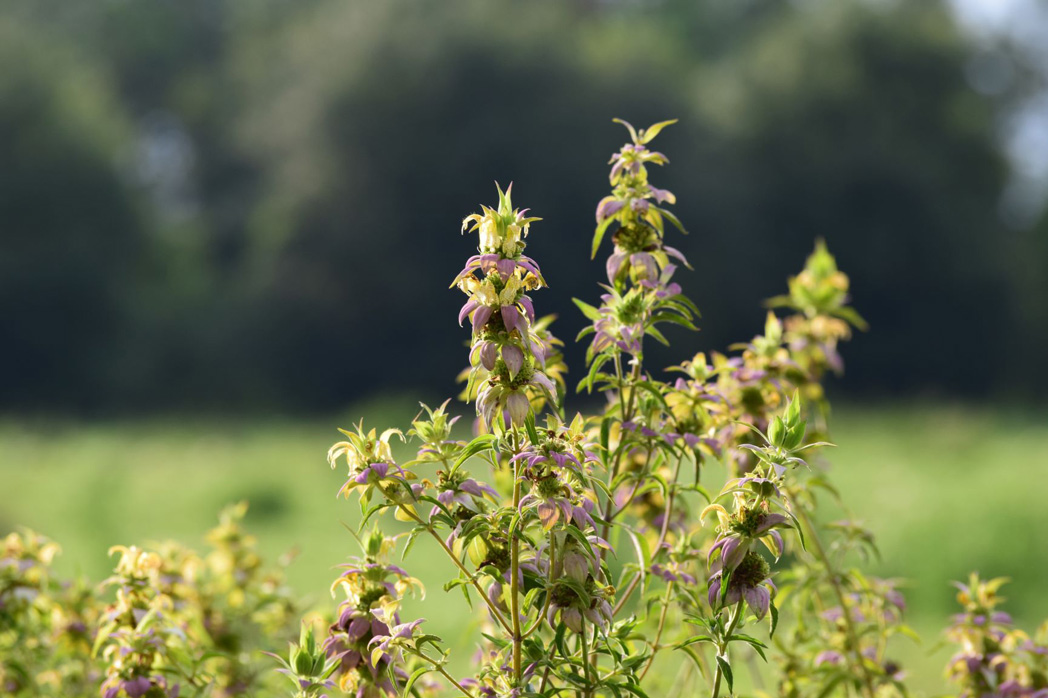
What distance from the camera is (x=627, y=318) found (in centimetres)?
163

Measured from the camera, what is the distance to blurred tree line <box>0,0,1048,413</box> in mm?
18906

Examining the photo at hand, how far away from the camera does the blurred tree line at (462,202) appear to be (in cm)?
1891

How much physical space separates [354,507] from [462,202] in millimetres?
12987

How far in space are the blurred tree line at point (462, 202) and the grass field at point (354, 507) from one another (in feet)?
16.7

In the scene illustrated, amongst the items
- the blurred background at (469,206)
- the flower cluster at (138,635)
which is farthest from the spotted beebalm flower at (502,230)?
the blurred background at (469,206)

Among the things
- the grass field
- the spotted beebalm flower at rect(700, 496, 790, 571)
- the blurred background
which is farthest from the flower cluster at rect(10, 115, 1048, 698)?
the blurred background

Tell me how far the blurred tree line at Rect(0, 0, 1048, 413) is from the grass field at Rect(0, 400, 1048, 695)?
5.08m

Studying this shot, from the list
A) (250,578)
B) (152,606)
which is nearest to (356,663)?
(152,606)

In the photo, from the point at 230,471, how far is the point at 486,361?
30.2ft

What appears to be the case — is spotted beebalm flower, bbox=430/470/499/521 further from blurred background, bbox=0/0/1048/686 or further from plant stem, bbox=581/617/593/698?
blurred background, bbox=0/0/1048/686

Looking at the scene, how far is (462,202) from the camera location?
1917cm

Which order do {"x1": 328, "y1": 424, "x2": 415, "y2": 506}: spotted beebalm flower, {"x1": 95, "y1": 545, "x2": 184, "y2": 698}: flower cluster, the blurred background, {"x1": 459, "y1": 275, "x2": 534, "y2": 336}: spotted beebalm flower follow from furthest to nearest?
the blurred background → {"x1": 95, "y1": 545, "x2": 184, "y2": 698}: flower cluster → {"x1": 328, "y1": 424, "x2": 415, "y2": 506}: spotted beebalm flower → {"x1": 459, "y1": 275, "x2": 534, "y2": 336}: spotted beebalm flower

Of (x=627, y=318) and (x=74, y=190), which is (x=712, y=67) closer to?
(x=74, y=190)

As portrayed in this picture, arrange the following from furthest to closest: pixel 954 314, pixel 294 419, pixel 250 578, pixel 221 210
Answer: pixel 221 210 < pixel 954 314 < pixel 294 419 < pixel 250 578
